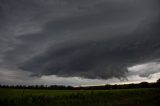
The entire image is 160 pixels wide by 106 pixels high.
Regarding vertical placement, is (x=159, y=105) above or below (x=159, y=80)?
below

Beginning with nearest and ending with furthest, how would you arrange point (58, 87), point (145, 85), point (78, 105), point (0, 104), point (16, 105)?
point (0, 104), point (16, 105), point (78, 105), point (58, 87), point (145, 85)

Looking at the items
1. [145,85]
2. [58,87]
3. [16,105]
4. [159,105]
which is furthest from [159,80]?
[16,105]

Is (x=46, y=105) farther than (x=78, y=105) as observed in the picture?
No

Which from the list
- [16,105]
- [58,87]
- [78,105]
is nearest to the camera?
[16,105]

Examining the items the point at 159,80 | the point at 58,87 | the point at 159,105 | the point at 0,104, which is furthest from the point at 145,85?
the point at 0,104

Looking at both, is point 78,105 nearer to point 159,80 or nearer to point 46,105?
point 46,105

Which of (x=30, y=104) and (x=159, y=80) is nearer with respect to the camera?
(x=30, y=104)

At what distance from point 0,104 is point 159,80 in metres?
167

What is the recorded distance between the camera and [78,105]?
133ft

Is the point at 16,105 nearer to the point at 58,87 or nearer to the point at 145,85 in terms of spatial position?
the point at 58,87

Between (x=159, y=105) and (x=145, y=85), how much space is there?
147m

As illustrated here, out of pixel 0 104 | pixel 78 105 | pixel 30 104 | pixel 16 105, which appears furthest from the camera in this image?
pixel 78 105

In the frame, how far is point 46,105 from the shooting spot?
37875 millimetres

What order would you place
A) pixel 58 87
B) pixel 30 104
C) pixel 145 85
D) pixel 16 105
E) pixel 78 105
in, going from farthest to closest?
pixel 145 85, pixel 58 87, pixel 78 105, pixel 30 104, pixel 16 105
